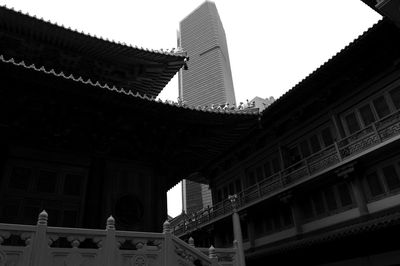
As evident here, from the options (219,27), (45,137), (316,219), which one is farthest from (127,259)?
(219,27)

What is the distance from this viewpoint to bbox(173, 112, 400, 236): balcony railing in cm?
1566

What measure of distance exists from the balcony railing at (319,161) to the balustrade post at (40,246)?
15235mm

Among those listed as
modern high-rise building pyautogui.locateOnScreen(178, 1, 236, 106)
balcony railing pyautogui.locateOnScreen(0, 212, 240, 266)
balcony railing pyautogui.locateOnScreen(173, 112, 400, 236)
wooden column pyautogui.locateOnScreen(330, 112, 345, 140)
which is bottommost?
balcony railing pyautogui.locateOnScreen(0, 212, 240, 266)

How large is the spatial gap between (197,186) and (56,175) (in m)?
72.1

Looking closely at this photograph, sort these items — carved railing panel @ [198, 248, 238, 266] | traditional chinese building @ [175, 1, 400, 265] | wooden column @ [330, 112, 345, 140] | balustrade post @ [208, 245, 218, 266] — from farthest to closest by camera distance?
wooden column @ [330, 112, 345, 140] < traditional chinese building @ [175, 1, 400, 265] < carved railing panel @ [198, 248, 238, 266] < balustrade post @ [208, 245, 218, 266]

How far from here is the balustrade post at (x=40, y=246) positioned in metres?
5.39

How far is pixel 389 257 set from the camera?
46.0 ft

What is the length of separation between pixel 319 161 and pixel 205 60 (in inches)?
2982

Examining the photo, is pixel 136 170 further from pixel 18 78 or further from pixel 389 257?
pixel 389 257

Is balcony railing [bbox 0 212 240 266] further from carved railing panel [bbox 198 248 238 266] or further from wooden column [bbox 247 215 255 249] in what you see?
wooden column [bbox 247 215 255 249]

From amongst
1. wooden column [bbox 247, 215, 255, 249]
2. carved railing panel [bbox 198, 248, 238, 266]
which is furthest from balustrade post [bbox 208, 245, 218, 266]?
wooden column [bbox 247, 215, 255, 249]

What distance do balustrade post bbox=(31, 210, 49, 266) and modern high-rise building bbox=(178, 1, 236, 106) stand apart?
70000mm

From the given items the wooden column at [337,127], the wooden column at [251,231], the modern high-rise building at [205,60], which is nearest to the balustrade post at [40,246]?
the wooden column at [337,127]

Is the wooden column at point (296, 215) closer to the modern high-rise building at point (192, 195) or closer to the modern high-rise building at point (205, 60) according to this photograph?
the modern high-rise building at point (192, 195)
